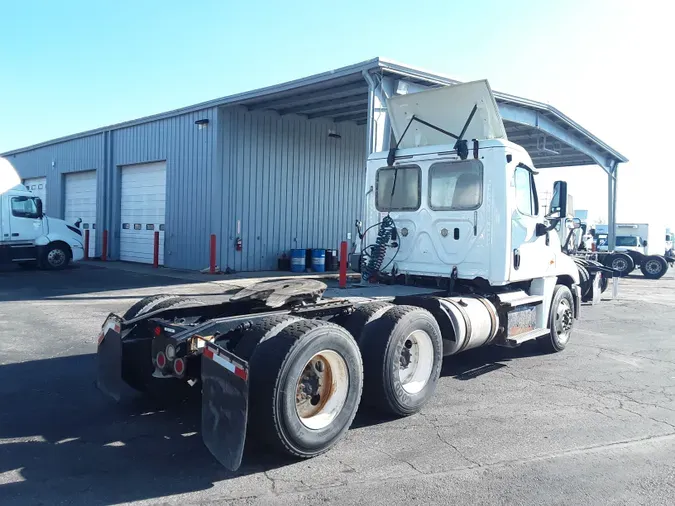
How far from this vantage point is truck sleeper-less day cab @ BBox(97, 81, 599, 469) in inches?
167

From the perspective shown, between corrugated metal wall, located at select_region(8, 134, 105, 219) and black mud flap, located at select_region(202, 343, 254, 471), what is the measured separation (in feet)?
69.1

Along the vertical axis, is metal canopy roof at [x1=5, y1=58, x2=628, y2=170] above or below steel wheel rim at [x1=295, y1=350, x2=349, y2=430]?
above

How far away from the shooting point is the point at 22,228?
18500mm

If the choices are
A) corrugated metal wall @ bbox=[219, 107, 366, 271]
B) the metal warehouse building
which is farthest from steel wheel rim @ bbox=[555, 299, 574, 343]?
corrugated metal wall @ bbox=[219, 107, 366, 271]

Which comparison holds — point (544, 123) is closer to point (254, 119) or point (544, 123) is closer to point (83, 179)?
point (254, 119)

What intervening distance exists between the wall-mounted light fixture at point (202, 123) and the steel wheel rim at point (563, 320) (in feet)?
43.0

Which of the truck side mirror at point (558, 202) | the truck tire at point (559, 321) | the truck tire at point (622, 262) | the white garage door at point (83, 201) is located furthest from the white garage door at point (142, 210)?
the truck tire at point (622, 262)

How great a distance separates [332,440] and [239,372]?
1.07 m

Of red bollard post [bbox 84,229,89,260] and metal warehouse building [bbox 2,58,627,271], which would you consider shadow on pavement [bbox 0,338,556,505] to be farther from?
red bollard post [bbox 84,229,89,260]

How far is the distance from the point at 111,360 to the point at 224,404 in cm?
161

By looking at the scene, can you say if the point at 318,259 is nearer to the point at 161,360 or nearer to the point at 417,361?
the point at 417,361

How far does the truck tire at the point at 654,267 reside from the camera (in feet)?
83.5

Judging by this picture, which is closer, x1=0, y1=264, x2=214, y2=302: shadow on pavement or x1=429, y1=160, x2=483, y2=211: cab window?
x1=429, y1=160, x2=483, y2=211: cab window

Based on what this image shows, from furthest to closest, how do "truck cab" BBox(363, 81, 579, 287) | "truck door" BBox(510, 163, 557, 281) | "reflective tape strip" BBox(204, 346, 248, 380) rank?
"truck door" BBox(510, 163, 557, 281) < "truck cab" BBox(363, 81, 579, 287) < "reflective tape strip" BBox(204, 346, 248, 380)
